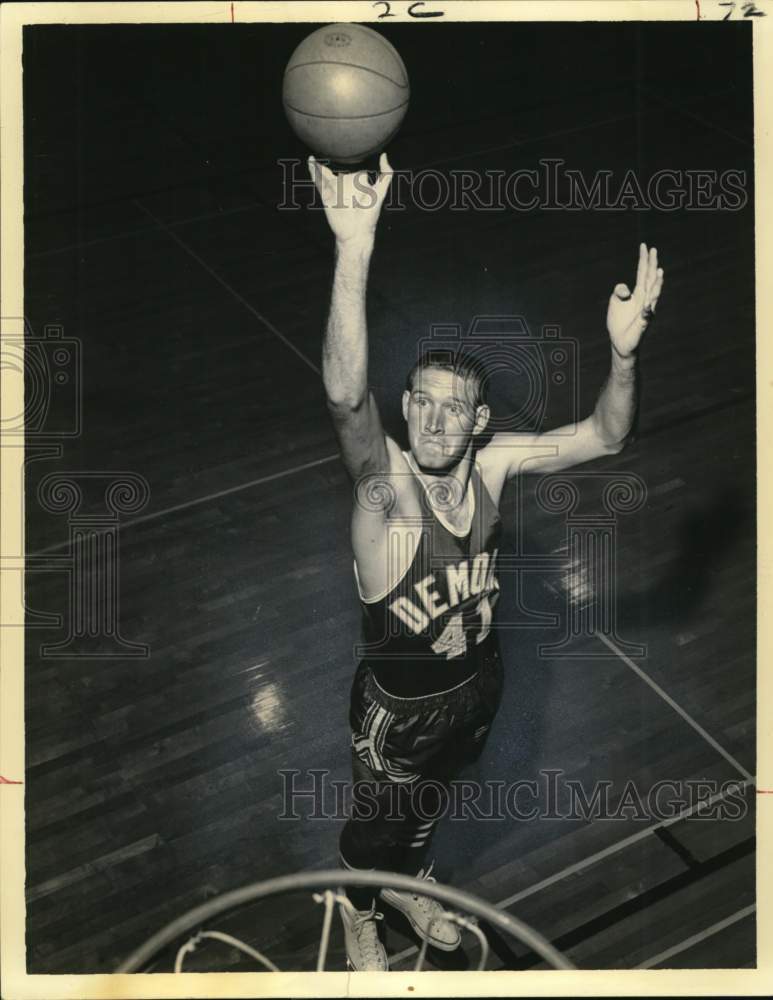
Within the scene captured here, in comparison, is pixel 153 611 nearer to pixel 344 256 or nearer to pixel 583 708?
pixel 583 708

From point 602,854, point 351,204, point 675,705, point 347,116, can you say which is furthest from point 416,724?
point 347,116

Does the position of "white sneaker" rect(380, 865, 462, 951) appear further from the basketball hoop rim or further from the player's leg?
the basketball hoop rim

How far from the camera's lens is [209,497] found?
8.15 metres

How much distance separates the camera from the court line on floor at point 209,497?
25.7 feet

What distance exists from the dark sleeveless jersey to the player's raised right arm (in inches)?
22.2

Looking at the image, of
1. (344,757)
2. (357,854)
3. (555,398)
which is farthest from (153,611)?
(555,398)

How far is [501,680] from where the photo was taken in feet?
19.5

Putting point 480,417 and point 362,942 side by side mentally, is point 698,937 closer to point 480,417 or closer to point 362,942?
point 362,942

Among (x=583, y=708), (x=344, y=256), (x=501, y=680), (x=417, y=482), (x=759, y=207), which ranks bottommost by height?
(x=583, y=708)

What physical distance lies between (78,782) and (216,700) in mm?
739

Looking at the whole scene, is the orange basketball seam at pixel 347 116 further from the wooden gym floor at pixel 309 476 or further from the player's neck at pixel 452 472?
the wooden gym floor at pixel 309 476

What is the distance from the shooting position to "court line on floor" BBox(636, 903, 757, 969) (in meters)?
5.98

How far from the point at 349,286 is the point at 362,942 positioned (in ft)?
8.78

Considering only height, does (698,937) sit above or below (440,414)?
below
